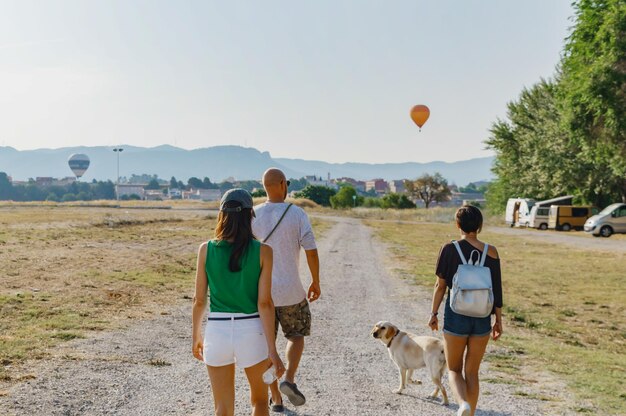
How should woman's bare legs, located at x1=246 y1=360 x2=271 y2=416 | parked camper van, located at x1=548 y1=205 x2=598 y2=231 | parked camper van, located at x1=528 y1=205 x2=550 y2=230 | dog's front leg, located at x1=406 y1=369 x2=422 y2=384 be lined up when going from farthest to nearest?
parked camper van, located at x1=528 y1=205 x2=550 y2=230 → parked camper van, located at x1=548 y1=205 x2=598 y2=231 → dog's front leg, located at x1=406 y1=369 x2=422 y2=384 → woman's bare legs, located at x1=246 y1=360 x2=271 y2=416

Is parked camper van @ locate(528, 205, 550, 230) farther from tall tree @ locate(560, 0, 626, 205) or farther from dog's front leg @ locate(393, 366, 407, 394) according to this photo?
dog's front leg @ locate(393, 366, 407, 394)

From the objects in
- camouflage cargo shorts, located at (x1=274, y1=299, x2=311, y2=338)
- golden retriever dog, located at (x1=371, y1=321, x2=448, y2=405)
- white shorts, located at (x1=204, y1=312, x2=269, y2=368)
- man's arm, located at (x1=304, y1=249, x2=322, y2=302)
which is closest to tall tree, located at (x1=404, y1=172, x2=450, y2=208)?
golden retriever dog, located at (x1=371, y1=321, x2=448, y2=405)

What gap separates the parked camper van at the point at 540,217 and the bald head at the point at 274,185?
55057 mm

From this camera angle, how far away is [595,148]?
122 feet

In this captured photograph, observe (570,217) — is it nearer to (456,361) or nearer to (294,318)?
(456,361)

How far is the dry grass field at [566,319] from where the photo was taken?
8852mm

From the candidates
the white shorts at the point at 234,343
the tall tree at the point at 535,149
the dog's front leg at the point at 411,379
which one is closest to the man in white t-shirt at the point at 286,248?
the white shorts at the point at 234,343

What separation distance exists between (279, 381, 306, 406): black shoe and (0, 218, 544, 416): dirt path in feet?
2.31

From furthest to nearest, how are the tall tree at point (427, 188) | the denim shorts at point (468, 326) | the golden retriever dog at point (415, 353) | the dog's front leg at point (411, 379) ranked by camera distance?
the tall tree at point (427, 188) < the dog's front leg at point (411, 379) < the golden retriever dog at point (415, 353) < the denim shorts at point (468, 326)

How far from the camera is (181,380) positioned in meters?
8.23

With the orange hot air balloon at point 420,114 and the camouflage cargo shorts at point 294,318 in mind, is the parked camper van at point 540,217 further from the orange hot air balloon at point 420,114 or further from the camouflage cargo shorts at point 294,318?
the camouflage cargo shorts at point 294,318

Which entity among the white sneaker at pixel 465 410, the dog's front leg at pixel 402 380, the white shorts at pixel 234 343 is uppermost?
the white shorts at pixel 234 343

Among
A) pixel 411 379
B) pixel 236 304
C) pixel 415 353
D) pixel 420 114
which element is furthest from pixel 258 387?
pixel 420 114

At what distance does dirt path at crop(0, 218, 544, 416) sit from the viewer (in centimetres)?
704
